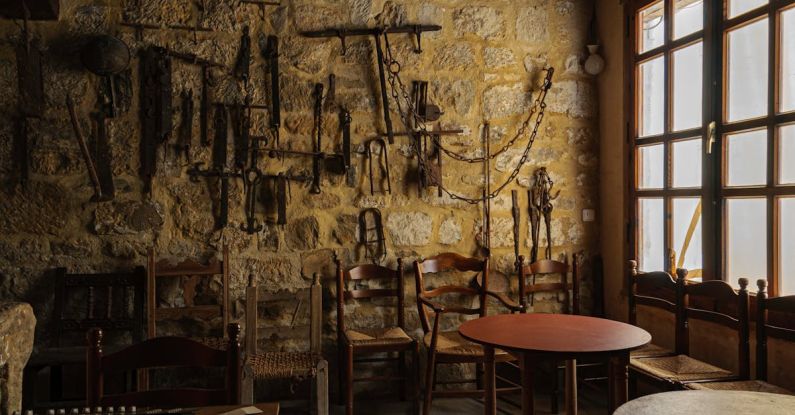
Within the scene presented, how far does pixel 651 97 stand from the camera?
148 inches

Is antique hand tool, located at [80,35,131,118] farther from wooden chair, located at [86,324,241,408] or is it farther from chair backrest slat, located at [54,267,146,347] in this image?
wooden chair, located at [86,324,241,408]

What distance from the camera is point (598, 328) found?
9.15 feet

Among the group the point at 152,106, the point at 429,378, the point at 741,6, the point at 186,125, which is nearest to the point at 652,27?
the point at 741,6

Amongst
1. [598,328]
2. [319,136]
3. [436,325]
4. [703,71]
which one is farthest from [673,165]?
[319,136]

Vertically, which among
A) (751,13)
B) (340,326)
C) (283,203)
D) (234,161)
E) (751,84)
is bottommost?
→ (340,326)

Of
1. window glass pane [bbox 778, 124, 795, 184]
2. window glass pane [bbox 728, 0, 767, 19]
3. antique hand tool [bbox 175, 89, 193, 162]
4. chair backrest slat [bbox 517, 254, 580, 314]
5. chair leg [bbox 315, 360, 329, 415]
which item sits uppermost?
window glass pane [bbox 728, 0, 767, 19]

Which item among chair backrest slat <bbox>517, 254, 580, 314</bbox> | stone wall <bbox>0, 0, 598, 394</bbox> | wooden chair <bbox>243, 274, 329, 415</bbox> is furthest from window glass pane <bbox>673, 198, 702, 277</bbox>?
wooden chair <bbox>243, 274, 329, 415</bbox>

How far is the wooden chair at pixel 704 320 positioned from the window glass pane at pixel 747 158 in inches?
19.4

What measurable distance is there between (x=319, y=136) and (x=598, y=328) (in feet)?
6.52

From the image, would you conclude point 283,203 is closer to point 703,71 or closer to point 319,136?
point 319,136

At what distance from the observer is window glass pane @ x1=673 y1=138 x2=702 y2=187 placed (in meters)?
3.34

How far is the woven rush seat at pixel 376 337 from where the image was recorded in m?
3.48

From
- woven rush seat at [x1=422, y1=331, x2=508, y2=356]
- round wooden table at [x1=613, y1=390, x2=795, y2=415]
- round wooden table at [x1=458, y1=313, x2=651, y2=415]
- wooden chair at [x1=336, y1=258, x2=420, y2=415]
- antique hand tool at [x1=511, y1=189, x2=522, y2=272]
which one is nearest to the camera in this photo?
round wooden table at [x1=613, y1=390, x2=795, y2=415]

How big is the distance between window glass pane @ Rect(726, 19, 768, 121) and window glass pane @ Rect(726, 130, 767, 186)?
0.32 ft
